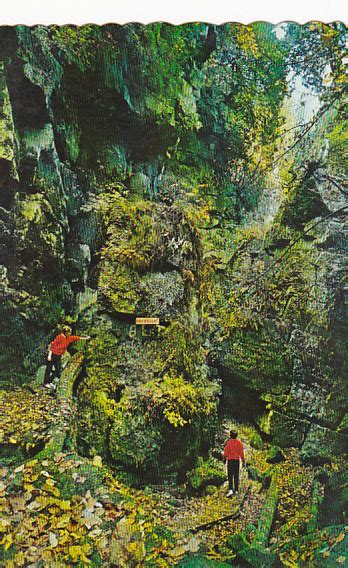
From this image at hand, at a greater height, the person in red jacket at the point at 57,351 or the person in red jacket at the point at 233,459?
the person in red jacket at the point at 57,351

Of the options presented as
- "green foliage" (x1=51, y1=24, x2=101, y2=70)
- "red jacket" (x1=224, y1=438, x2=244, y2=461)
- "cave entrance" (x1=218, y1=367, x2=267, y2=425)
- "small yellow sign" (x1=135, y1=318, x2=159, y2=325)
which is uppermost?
"green foliage" (x1=51, y1=24, x2=101, y2=70)

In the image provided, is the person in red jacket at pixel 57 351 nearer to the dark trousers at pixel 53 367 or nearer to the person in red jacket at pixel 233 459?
the dark trousers at pixel 53 367

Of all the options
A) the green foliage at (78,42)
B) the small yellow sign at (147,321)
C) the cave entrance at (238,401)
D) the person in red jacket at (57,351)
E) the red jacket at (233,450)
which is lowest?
the red jacket at (233,450)

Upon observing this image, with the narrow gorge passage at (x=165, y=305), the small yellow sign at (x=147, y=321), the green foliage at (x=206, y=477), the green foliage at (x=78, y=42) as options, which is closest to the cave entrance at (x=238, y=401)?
the narrow gorge passage at (x=165, y=305)

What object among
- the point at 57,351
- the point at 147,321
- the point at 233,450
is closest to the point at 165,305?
the point at 147,321

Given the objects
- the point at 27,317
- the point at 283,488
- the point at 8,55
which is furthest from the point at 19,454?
the point at 8,55

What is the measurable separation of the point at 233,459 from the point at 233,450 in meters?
0.03

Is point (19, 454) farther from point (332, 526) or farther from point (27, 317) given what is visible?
point (332, 526)

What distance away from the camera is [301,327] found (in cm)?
215

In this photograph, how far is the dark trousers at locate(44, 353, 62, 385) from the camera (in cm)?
220

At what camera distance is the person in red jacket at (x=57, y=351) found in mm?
2195

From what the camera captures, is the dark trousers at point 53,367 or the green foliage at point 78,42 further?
the dark trousers at point 53,367

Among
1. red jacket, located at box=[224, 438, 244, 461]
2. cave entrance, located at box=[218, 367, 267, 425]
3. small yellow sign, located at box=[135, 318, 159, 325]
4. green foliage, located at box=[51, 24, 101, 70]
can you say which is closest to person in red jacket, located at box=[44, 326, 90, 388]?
small yellow sign, located at box=[135, 318, 159, 325]

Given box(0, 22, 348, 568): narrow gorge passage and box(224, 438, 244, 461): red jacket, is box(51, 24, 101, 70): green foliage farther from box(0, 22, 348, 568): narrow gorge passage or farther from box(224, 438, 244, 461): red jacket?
box(224, 438, 244, 461): red jacket
